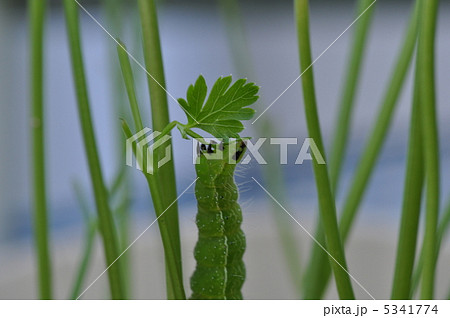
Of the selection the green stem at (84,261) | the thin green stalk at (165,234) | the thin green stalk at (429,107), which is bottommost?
the green stem at (84,261)

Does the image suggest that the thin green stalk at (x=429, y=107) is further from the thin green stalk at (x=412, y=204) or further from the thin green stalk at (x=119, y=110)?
the thin green stalk at (x=119, y=110)

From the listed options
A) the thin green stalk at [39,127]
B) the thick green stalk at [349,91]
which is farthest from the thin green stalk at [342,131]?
the thin green stalk at [39,127]

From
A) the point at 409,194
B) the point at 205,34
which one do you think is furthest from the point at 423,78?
the point at 205,34

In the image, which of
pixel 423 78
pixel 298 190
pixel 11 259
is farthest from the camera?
pixel 11 259

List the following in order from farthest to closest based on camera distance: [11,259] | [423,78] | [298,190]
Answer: [11,259], [298,190], [423,78]

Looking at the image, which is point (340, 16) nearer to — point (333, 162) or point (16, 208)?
point (333, 162)

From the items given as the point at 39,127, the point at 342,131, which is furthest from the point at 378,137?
the point at 39,127

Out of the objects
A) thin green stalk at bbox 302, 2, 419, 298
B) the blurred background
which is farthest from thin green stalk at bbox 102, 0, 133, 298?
thin green stalk at bbox 302, 2, 419, 298
